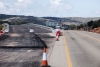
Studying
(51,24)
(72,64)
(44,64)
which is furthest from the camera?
(51,24)

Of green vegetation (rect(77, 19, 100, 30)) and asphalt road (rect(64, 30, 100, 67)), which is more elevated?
asphalt road (rect(64, 30, 100, 67))

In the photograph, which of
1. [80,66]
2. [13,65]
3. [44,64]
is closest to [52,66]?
[44,64]

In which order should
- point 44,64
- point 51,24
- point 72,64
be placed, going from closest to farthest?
1. point 44,64
2. point 72,64
3. point 51,24

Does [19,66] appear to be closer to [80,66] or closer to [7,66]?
[7,66]

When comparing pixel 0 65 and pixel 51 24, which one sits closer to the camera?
pixel 0 65

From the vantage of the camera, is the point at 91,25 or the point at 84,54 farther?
the point at 91,25

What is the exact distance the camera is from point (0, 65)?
13.6 metres

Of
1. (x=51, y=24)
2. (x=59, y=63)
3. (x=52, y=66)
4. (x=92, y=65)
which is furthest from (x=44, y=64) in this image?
(x=51, y=24)

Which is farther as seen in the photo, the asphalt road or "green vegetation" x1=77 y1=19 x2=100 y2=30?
"green vegetation" x1=77 y1=19 x2=100 y2=30

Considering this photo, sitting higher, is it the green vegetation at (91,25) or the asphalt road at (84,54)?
the asphalt road at (84,54)

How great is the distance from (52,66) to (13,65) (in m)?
2.13

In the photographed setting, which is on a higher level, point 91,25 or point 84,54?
point 84,54

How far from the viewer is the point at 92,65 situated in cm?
1299

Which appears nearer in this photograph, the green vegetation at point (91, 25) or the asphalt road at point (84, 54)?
the asphalt road at point (84, 54)
